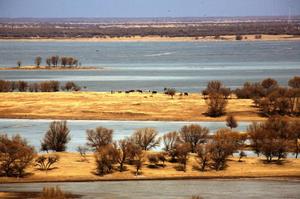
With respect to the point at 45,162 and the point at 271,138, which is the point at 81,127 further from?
the point at 271,138

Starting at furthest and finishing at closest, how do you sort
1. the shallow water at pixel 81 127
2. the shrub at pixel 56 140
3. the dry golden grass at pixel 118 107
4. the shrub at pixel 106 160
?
1. the dry golden grass at pixel 118 107
2. the shallow water at pixel 81 127
3. the shrub at pixel 56 140
4. the shrub at pixel 106 160

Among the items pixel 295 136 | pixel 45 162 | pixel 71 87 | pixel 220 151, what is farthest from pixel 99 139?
pixel 71 87

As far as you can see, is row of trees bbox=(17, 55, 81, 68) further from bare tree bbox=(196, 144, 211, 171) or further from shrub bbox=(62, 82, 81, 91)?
bare tree bbox=(196, 144, 211, 171)

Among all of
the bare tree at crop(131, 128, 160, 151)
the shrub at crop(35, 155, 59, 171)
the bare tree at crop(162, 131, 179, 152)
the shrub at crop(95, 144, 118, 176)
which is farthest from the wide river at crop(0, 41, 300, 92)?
the shrub at crop(35, 155, 59, 171)

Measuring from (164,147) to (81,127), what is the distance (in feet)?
31.9

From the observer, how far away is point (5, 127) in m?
45.1

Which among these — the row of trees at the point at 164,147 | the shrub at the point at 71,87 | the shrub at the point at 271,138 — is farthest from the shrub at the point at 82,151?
the shrub at the point at 71,87

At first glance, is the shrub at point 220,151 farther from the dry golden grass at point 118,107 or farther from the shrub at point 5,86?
the shrub at point 5,86

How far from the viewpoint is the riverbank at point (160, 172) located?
30.8m

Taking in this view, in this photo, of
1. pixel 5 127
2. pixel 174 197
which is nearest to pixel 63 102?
pixel 5 127

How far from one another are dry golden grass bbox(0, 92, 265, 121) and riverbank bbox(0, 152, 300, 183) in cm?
1509

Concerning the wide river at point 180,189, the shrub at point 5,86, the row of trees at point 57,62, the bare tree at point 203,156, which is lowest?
the wide river at point 180,189

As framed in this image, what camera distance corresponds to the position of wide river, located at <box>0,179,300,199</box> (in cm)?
2728

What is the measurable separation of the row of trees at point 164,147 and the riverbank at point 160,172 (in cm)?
34
